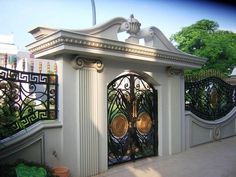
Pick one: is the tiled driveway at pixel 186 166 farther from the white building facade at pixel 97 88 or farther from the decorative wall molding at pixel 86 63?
the decorative wall molding at pixel 86 63

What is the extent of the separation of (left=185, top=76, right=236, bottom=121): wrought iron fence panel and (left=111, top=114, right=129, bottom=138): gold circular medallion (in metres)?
2.65

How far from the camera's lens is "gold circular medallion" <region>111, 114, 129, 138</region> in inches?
245

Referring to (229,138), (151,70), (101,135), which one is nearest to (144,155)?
(101,135)

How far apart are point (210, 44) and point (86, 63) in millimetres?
19048

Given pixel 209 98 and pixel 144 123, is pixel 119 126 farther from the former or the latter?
pixel 209 98

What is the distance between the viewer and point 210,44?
22562 millimetres

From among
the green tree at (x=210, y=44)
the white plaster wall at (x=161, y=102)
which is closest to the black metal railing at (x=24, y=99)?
the white plaster wall at (x=161, y=102)

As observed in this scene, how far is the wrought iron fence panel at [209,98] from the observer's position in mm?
8648

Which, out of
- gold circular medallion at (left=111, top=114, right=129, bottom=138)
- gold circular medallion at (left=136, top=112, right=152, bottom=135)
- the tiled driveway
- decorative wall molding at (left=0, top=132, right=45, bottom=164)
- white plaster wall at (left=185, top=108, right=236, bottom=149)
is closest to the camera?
decorative wall molding at (left=0, top=132, right=45, bottom=164)

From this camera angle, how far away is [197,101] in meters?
8.86

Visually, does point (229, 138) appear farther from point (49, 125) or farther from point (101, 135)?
point (49, 125)

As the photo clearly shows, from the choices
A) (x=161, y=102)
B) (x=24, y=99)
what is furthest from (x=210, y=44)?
(x=24, y=99)

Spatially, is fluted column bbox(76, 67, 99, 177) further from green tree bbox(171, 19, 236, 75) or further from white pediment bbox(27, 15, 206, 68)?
green tree bbox(171, 19, 236, 75)

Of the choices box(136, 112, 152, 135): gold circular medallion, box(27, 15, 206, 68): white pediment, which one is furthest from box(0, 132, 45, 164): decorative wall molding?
box(136, 112, 152, 135): gold circular medallion
